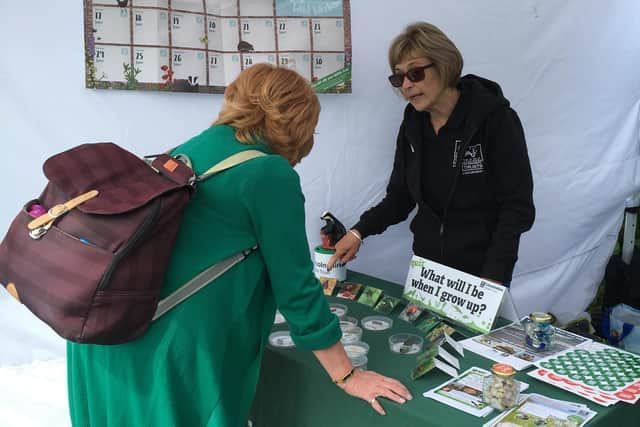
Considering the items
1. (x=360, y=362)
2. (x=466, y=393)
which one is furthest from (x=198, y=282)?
(x=466, y=393)

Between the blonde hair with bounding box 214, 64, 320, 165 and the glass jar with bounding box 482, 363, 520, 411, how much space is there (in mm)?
536

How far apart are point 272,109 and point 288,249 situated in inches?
9.2

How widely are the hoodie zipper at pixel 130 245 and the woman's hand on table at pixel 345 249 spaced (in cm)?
96

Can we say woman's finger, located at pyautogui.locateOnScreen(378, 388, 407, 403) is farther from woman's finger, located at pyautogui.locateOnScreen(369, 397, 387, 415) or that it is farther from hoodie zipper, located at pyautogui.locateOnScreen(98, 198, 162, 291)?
hoodie zipper, located at pyautogui.locateOnScreen(98, 198, 162, 291)

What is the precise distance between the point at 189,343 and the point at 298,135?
1.30ft

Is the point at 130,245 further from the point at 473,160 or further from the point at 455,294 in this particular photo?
the point at 473,160

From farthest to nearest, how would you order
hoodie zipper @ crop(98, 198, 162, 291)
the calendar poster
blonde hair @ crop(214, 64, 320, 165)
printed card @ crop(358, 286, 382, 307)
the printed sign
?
the calendar poster, printed card @ crop(358, 286, 382, 307), the printed sign, blonde hair @ crop(214, 64, 320, 165), hoodie zipper @ crop(98, 198, 162, 291)

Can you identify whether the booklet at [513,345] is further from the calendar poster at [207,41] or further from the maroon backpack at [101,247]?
the calendar poster at [207,41]

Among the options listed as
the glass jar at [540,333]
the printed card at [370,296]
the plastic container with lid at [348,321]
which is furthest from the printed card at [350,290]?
the glass jar at [540,333]

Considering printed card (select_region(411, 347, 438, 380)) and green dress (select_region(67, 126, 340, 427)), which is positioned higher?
green dress (select_region(67, 126, 340, 427))

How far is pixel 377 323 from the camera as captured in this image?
1.44 meters

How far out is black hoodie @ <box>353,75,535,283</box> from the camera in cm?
161

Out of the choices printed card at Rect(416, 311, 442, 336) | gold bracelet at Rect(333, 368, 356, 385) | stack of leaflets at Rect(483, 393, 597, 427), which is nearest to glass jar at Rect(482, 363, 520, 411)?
stack of leaflets at Rect(483, 393, 597, 427)

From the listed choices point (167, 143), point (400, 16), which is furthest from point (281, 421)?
point (400, 16)
